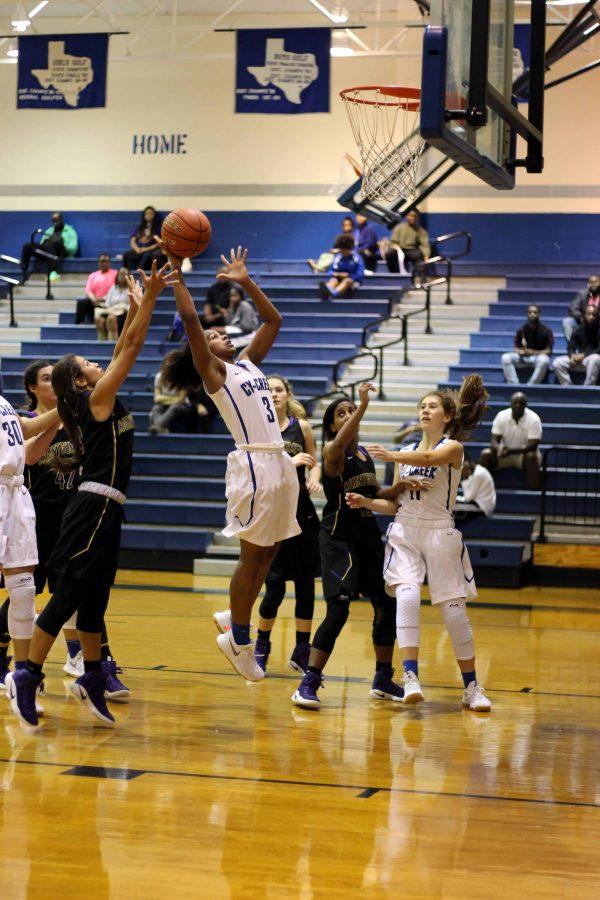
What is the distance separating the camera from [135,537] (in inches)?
489

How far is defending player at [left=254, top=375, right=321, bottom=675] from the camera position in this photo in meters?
6.83

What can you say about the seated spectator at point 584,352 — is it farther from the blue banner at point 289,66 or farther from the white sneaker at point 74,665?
the white sneaker at point 74,665

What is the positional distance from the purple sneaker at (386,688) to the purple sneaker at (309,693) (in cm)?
40

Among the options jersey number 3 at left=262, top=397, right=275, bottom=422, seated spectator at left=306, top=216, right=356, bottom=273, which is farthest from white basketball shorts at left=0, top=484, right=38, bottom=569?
seated spectator at left=306, top=216, right=356, bottom=273

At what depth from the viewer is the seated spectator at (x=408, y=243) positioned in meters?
17.6

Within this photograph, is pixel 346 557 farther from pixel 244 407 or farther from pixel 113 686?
pixel 113 686

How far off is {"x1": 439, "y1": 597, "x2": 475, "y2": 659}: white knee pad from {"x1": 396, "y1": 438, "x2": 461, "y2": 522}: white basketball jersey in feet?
1.44

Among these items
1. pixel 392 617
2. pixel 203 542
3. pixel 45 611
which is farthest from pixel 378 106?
pixel 45 611

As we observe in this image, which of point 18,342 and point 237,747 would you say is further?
point 18,342

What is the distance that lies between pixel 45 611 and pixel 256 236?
14793mm

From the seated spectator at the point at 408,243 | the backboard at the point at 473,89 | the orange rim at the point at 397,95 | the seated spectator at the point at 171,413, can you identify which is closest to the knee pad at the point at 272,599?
the backboard at the point at 473,89

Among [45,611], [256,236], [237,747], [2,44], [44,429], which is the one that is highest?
[2,44]

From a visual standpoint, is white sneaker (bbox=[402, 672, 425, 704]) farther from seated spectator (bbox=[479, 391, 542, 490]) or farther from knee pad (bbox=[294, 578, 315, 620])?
seated spectator (bbox=[479, 391, 542, 490])

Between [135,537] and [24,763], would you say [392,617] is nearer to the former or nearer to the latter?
[24,763]
